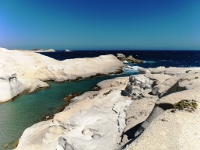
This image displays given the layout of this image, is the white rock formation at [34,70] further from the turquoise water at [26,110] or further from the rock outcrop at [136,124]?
the rock outcrop at [136,124]

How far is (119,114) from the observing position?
16453mm

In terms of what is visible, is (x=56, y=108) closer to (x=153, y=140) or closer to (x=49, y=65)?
(x=153, y=140)

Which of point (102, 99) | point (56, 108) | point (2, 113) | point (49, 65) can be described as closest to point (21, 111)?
point (2, 113)

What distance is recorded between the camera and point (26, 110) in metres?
23.4

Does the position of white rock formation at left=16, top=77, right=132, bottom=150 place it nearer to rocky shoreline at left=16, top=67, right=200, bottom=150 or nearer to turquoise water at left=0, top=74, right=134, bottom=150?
rocky shoreline at left=16, top=67, right=200, bottom=150

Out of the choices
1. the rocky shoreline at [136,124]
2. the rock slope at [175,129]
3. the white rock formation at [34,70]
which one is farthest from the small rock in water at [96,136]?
the white rock formation at [34,70]

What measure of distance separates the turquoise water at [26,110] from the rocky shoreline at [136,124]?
2086mm

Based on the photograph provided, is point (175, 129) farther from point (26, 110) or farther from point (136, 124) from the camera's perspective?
point (26, 110)

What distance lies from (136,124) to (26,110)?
1648 centimetres

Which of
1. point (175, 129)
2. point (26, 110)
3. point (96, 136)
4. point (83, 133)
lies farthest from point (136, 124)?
point (26, 110)

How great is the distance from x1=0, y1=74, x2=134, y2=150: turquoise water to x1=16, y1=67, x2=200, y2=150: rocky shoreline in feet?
6.84

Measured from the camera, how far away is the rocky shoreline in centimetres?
705

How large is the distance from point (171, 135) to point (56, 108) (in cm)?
1960

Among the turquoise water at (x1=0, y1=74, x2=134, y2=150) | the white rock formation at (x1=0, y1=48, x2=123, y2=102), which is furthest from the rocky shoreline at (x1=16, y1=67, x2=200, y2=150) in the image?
the white rock formation at (x1=0, y1=48, x2=123, y2=102)
